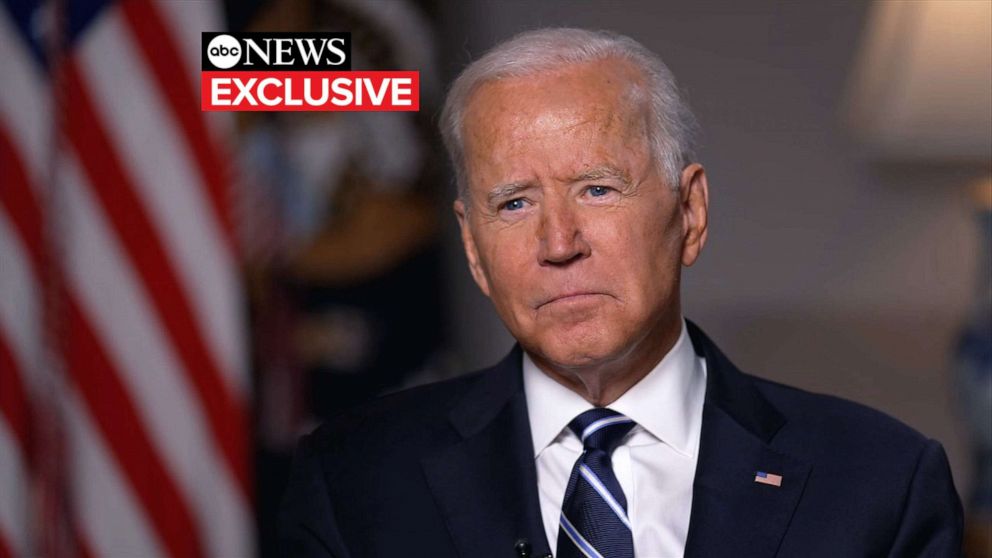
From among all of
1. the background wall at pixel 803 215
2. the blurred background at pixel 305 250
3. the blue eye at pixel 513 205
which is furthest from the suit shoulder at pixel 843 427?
the background wall at pixel 803 215

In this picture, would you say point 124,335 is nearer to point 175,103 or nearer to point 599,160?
point 175,103

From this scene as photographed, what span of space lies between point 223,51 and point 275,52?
9 cm

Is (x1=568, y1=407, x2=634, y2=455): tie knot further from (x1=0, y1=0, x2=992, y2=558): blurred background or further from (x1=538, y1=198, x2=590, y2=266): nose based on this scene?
(x1=0, y1=0, x2=992, y2=558): blurred background

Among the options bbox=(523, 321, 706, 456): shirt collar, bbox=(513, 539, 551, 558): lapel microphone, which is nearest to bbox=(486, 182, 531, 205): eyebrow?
bbox=(523, 321, 706, 456): shirt collar

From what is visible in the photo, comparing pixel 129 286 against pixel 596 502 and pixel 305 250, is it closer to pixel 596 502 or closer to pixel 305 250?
pixel 305 250

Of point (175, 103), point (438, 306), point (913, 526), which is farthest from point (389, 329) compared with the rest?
point (913, 526)

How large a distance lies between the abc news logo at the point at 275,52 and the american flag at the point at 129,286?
0.17 meters

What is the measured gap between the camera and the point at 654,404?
5.54ft

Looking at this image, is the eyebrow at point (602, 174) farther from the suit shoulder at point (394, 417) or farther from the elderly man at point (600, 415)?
the suit shoulder at point (394, 417)

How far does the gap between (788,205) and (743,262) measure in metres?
0.15

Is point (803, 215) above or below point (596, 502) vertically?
above

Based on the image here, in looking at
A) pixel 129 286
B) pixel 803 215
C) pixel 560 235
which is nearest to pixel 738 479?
pixel 560 235

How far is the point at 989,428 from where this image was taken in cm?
A: 226

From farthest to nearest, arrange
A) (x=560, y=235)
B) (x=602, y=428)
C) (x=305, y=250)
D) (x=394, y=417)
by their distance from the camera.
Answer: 1. (x=305, y=250)
2. (x=394, y=417)
3. (x=602, y=428)
4. (x=560, y=235)
